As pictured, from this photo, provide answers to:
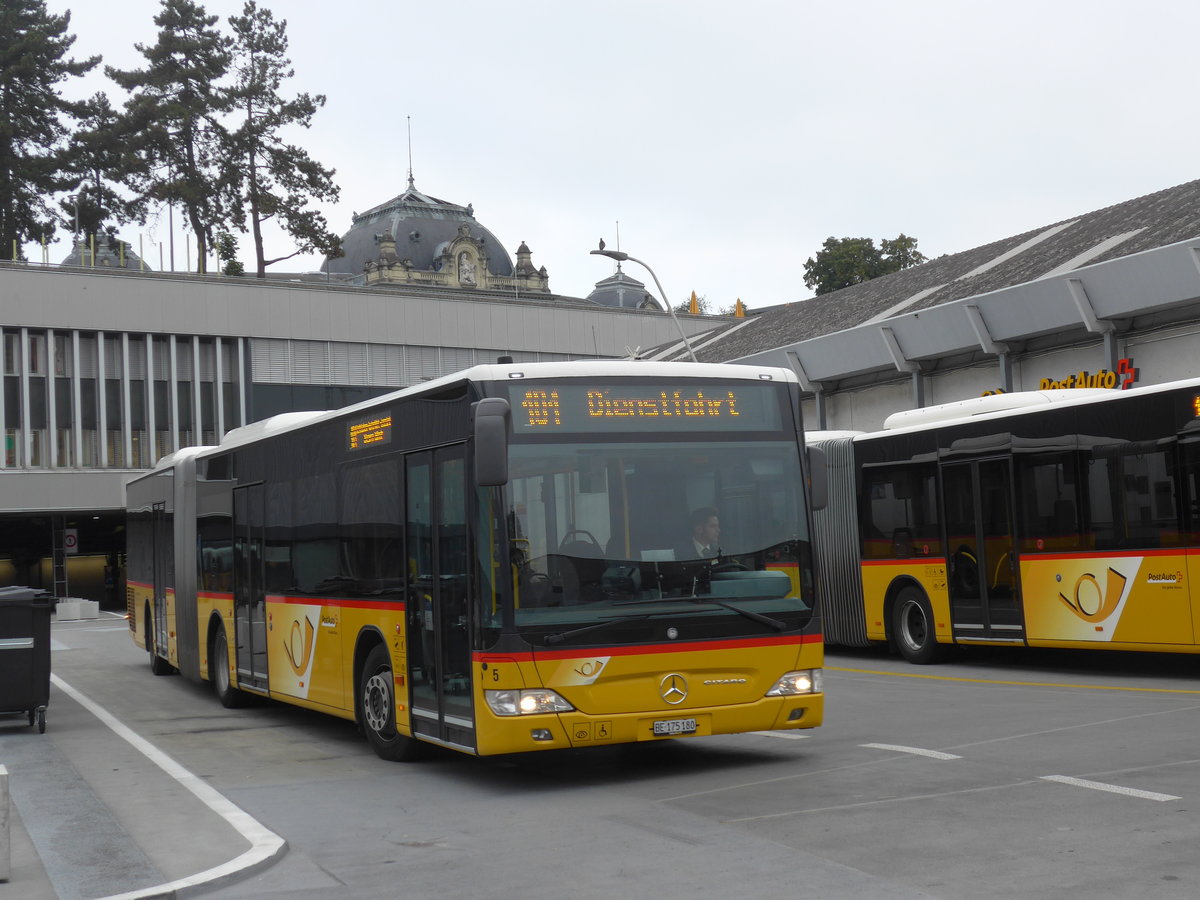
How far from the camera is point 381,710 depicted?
459 inches

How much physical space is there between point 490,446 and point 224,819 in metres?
2.84

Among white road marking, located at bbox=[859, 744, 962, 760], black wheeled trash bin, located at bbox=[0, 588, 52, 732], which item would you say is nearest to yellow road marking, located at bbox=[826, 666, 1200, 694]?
white road marking, located at bbox=[859, 744, 962, 760]

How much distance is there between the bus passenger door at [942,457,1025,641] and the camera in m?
17.2

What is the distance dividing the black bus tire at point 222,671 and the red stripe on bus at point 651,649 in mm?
7820

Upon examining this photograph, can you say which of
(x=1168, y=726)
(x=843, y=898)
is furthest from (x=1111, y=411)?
(x=843, y=898)

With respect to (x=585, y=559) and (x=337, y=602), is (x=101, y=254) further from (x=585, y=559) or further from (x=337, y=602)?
(x=585, y=559)

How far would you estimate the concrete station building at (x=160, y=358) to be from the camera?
49.6 meters

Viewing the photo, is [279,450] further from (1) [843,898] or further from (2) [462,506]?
(1) [843,898]

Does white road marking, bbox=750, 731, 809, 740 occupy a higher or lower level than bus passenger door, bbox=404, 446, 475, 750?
lower

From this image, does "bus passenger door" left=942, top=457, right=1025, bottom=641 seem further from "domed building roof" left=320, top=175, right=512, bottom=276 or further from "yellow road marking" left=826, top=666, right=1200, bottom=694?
"domed building roof" left=320, top=175, right=512, bottom=276

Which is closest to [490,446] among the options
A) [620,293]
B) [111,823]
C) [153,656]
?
[111,823]

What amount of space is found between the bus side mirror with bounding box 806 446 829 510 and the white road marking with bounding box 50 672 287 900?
4.55 metres

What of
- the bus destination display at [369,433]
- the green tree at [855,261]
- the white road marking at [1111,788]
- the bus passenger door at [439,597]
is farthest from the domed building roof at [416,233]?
the white road marking at [1111,788]

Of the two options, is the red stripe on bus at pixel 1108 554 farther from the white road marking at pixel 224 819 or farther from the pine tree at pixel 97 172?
the pine tree at pixel 97 172
